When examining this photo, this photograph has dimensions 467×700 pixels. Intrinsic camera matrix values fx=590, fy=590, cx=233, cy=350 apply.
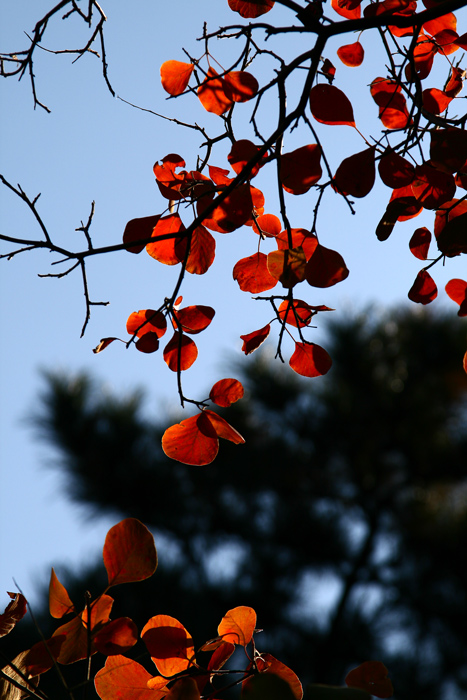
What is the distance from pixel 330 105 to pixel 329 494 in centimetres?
262

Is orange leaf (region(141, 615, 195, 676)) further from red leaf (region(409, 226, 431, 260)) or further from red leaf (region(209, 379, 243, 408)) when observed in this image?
red leaf (region(409, 226, 431, 260))

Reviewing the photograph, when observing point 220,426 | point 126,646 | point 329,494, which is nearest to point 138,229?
point 220,426

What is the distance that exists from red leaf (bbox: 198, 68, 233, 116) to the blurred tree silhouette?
85.6 inches

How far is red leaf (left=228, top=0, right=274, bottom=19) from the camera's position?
370mm

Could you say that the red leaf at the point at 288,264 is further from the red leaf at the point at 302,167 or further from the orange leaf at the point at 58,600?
the orange leaf at the point at 58,600

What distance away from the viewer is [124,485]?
2811mm

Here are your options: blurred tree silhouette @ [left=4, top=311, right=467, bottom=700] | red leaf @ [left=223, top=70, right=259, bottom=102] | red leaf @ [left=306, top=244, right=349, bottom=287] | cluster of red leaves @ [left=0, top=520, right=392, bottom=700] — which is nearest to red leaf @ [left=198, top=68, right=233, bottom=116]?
red leaf @ [left=223, top=70, right=259, bottom=102]

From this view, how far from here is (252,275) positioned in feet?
1.33

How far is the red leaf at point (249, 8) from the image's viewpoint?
1.21 feet

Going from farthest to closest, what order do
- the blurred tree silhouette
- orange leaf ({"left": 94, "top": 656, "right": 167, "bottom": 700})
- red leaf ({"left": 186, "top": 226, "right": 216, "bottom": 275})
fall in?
the blurred tree silhouette < red leaf ({"left": 186, "top": 226, "right": 216, "bottom": 275}) < orange leaf ({"left": 94, "top": 656, "right": 167, "bottom": 700})

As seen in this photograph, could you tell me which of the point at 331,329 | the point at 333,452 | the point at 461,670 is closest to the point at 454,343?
the point at 331,329

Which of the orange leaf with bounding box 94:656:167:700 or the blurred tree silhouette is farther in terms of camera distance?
the blurred tree silhouette

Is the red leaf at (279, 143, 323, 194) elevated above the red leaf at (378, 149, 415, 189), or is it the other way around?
the red leaf at (378, 149, 415, 189)

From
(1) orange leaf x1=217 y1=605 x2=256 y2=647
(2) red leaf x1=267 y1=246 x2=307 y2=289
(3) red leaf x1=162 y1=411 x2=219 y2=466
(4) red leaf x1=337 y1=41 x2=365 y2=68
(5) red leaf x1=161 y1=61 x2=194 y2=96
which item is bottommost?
(1) orange leaf x1=217 y1=605 x2=256 y2=647
